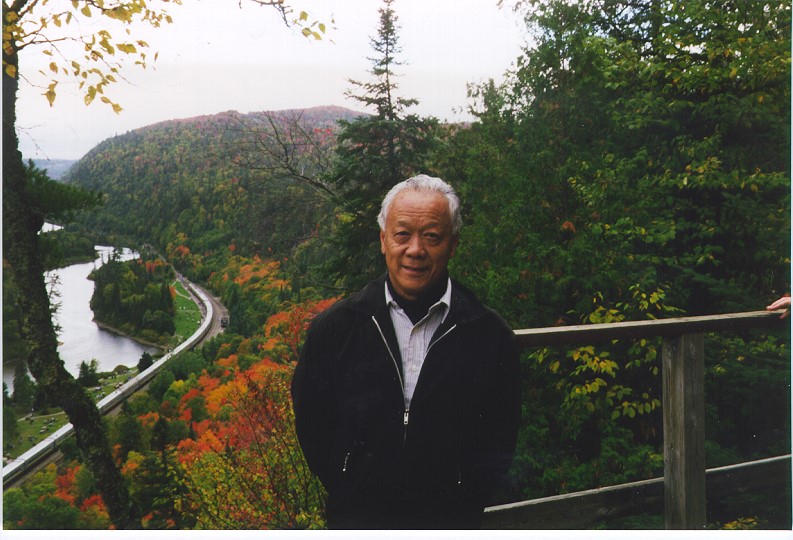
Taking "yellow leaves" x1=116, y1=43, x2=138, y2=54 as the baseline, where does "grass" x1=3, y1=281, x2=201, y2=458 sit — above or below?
below

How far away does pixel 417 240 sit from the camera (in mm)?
1946

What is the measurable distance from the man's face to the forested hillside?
0.94m

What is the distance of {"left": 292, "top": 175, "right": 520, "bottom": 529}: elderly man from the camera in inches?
75.6

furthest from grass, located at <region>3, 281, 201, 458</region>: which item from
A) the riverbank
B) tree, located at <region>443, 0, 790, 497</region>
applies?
tree, located at <region>443, 0, 790, 497</region>


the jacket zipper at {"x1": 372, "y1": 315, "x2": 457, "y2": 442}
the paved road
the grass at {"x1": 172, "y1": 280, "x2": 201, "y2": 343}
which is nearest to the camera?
the jacket zipper at {"x1": 372, "y1": 315, "x2": 457, "y2": 442}

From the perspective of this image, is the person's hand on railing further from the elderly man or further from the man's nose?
the man's nose

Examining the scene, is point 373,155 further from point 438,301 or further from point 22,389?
point 22,389

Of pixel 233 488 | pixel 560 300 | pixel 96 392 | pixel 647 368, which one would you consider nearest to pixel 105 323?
pixel 96 392

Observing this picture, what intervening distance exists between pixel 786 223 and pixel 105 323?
10.8ft

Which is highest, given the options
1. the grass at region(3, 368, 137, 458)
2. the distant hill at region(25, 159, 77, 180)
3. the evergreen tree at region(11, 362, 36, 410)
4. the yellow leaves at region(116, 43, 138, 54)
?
the yellow leaves at region(116, 43, 138, 54)

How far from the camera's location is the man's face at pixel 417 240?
1939 millimetres

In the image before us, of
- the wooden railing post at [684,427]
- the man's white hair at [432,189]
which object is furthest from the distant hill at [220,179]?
the wooden railing post at [684,427]

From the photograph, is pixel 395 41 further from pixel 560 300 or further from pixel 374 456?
pixel 374 456

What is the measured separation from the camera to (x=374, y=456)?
195 centimetres
